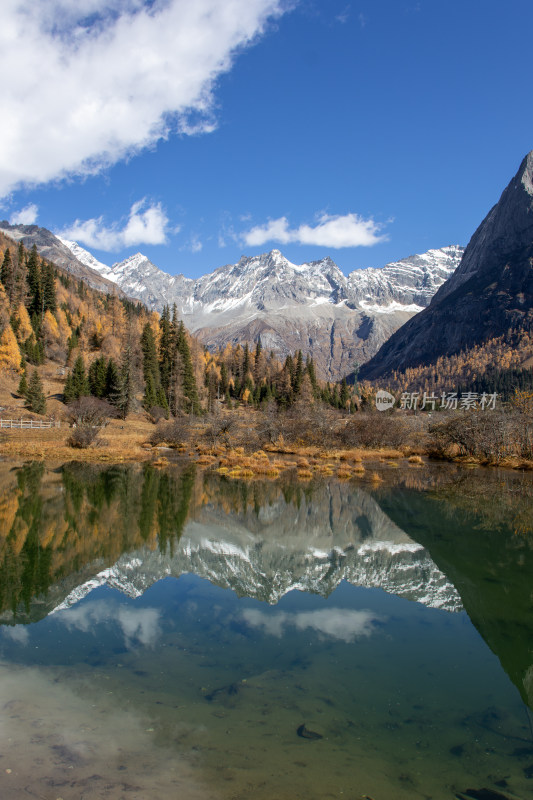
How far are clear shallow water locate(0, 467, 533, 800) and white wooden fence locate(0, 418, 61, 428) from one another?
40023 mm

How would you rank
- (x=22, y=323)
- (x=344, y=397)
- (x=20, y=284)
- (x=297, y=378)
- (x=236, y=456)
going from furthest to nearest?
(x=344, y=397) → (x=297, y=378) → (x=20, y=284) → (x=22, y=323) → (x=236, y=456)

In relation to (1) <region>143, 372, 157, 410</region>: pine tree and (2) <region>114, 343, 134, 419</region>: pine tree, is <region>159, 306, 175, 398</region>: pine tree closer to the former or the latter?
(1) <region>143, 372, 157, 410</region>: pine tree

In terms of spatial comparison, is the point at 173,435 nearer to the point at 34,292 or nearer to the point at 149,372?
the point at 149,372

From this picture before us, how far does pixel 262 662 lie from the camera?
7.84 metres

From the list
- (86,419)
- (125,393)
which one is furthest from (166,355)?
(86,419)

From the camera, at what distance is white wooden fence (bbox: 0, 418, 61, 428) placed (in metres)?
52.8

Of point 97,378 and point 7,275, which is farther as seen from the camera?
point 7,275

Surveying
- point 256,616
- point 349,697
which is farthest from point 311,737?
point 256,616

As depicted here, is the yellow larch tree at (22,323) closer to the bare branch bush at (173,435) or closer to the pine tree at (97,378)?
the pine tree at (97,378)

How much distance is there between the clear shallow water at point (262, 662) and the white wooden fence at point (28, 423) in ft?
131

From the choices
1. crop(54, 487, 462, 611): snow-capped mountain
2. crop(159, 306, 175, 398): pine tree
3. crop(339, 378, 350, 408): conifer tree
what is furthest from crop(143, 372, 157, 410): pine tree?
crop(339, 378, 350, 408): conifer tree

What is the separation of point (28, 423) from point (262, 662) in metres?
53.5

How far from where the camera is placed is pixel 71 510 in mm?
19812

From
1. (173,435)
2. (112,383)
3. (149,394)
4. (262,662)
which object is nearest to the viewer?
(262,662)
